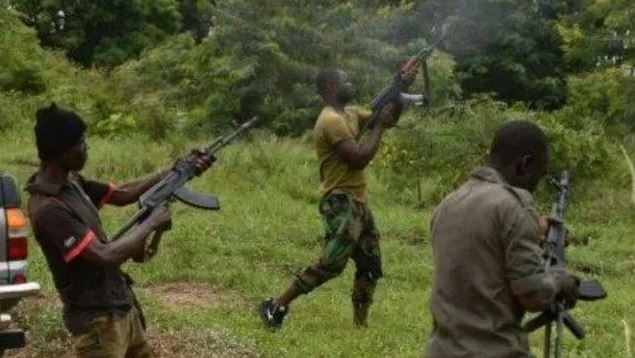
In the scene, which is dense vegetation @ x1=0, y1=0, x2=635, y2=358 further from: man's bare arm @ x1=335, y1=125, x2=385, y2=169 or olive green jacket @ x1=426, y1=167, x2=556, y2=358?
man's bare arm @ x1=335, y1=125, x2=385, y2=169

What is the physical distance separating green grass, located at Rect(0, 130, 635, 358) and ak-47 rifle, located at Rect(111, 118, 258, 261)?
1527 millimetres

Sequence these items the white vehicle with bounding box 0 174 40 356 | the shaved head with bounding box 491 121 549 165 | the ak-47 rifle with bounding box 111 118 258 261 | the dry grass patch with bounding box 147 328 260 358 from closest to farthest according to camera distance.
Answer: the shaved head with bounding box 491 121 549 165, the ak-47 rifle with bounding box 111 118 258 261, the white vehicle with bounding box 0 174 40 356, the dry grass patch with bounding box 147 328 260 358

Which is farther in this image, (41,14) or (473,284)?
(41,14)

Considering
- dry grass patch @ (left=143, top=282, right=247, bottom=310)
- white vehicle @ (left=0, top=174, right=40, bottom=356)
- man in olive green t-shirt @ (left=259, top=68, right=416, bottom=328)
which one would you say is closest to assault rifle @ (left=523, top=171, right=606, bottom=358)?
white vehicle @ (left=0, top=174, right=40, bottom=356)

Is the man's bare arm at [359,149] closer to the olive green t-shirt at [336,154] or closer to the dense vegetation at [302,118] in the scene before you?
the olive green t-shirt at [336,154]

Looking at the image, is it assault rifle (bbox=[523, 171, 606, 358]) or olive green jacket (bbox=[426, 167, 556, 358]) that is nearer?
olive green jacket (bbox=[426, 167, 556, 358])

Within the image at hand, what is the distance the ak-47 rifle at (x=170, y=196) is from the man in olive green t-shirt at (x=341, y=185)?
1.59 meters

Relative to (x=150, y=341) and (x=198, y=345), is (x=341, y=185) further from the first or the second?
(x=150, y=341)

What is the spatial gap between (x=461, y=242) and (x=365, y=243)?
3.06m

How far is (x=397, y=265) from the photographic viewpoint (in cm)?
912

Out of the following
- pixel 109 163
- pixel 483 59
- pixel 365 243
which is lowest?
pixel 483 59

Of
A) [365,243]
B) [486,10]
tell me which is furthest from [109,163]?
[486,10]

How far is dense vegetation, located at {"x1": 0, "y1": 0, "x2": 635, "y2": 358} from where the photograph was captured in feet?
24.1

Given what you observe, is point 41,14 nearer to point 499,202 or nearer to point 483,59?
point 483,59
